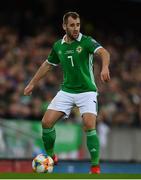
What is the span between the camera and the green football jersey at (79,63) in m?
12.4

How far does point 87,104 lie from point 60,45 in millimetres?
1012

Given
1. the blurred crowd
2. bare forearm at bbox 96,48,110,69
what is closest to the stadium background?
the blurred crowd

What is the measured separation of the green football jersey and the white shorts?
8cm

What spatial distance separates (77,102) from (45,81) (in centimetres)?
864

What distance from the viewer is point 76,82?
40.9 ft

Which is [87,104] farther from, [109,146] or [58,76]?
[58,76]

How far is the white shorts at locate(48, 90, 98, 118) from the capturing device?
40.8 ft

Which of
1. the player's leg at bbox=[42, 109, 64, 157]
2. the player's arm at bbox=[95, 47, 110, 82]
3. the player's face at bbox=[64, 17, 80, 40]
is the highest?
the player's face at bbox=[64, 17, 80, 40]

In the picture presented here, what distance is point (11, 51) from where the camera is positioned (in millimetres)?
21656

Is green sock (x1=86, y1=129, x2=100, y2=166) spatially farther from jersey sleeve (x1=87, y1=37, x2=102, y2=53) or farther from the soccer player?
jersey sleeve (x1=87, y1=37, x2=102, y2=53)

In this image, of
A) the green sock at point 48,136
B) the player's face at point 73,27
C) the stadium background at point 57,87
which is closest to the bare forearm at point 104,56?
the player's face at point 73,27

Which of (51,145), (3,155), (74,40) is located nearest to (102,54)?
(74,40)

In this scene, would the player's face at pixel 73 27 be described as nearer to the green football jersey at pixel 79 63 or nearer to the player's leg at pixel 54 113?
the green football jersey at pixel 79 63

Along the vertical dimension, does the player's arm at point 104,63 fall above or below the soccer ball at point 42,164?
above
